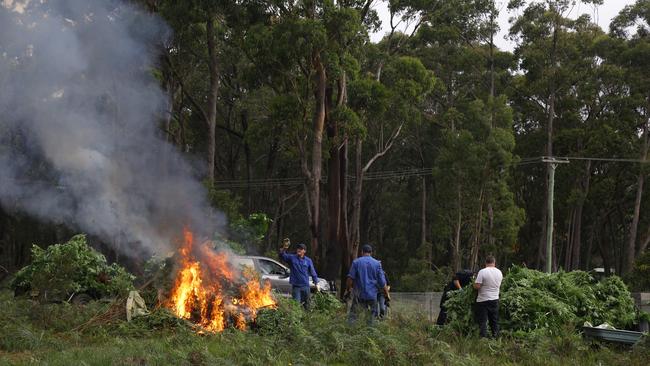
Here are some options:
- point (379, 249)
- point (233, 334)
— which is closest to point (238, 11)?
point (233, 334)

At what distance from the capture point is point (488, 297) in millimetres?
12617

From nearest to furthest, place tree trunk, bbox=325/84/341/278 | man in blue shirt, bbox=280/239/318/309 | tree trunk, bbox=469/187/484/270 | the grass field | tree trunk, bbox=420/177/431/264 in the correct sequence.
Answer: the grass field
man in blue shirt, bbox=280/239/318/309
tree trunk, bbox=325/84/341/278
tree trunk, bbox=469/187/484/270
tree trunk, bbox=420/177/431/264

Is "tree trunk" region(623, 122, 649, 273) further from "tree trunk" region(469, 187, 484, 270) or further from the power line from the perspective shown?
"tree trunk" region(469, 187, 484, 270)

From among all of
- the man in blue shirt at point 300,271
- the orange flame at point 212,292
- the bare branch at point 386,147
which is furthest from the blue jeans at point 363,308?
the bare branch at point 386,147

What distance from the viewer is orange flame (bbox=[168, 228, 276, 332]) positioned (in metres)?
13.0

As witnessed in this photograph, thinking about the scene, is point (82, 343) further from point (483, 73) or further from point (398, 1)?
point (483, 73)

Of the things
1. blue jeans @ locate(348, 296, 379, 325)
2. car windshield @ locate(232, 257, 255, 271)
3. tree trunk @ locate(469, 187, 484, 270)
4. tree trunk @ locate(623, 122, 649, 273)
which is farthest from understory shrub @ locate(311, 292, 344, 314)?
tree trunk @ locate(623, 122, 649, 273)

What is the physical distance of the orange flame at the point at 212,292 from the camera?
42.7 ft

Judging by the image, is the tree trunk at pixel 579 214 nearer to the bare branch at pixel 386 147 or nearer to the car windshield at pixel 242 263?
the bare branch at pixel 386 147

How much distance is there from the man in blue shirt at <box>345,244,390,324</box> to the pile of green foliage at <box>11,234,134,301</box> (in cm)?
425

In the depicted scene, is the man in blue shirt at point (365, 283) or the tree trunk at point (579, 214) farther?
the tree trunk at point (579, 214)

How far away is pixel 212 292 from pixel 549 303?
586 cm

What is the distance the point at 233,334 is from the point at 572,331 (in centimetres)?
539

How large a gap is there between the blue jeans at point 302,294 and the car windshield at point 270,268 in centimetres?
546
